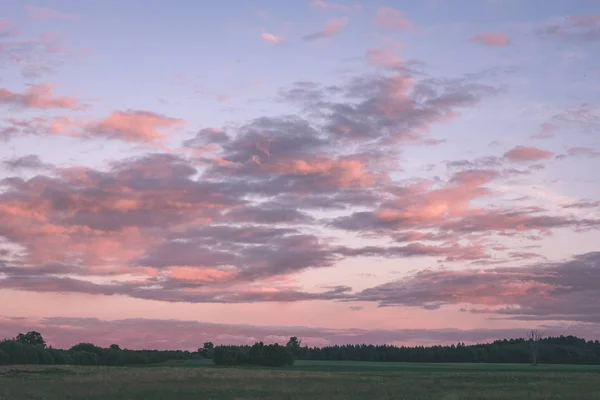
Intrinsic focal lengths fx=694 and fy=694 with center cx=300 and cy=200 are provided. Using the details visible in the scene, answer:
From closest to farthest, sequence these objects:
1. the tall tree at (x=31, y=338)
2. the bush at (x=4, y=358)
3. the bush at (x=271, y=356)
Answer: the bush at (x=4, y=358)
the bush at (x=271, y=356)
the tall tree at (x=31, y=338)

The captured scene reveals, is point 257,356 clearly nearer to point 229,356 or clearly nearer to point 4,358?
point 229,356

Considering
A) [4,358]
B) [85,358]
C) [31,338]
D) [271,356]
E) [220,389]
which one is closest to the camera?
[220,389]

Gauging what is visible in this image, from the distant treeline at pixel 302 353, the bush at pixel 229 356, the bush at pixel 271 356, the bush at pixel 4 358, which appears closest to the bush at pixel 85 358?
the distant treeline at pixel 302 353

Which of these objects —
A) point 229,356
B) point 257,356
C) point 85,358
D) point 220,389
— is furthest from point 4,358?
point 220,389

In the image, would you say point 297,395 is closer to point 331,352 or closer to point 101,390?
point 101,390

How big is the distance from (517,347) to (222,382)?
13568 centimetres

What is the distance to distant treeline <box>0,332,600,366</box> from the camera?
129m

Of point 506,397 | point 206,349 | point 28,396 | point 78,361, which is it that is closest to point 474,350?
point 206,349

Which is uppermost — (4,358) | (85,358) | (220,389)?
(220,389)

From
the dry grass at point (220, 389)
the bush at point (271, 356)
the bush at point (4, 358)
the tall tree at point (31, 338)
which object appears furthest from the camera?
the tall tree at point (31, 338)

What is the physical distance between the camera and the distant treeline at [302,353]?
12925 cm

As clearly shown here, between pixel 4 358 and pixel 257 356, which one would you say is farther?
pixel 257 356

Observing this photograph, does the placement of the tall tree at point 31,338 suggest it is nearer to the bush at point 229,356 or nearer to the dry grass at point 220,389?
the bush at point 229,356

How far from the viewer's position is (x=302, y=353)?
609 ft
